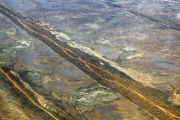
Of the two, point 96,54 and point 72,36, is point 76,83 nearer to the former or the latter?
point 96,54

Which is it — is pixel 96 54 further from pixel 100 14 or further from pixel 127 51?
pixel 100 14

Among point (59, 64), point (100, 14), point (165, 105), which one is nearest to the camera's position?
point (165, 105)

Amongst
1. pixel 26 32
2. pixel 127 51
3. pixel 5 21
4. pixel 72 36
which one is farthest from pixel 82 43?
pixel 5 21

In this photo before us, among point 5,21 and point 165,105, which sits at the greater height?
point 5,21

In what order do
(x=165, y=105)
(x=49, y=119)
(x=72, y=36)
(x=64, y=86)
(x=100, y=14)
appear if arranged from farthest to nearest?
(x=100, y=14) → (x=72, y=36) → (x=64, y=86) → (x=165, y=105) → (x=49, y=119)

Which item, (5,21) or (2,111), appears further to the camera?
(5,21)

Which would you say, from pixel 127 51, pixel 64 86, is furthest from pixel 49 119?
pixel 127 51
